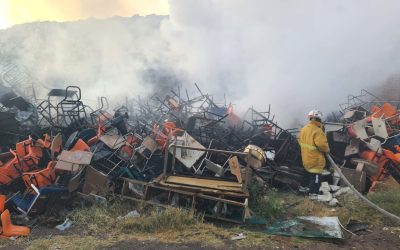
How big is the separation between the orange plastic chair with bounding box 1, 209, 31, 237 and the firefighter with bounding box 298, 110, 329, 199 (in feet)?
18.0

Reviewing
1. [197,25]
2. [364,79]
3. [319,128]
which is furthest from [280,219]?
[197,25]

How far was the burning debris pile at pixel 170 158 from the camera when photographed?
281 inches

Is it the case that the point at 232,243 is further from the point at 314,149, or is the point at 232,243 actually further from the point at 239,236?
the point at 314,149

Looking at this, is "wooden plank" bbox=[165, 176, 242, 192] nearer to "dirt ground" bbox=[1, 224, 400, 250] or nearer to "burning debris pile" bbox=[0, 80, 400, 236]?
"burning debris pile" bbox=[0, 80, 400, 236]

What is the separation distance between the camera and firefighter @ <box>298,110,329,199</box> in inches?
318

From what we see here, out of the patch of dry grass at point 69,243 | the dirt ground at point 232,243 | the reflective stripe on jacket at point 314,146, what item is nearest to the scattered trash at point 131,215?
the dirt ground at point 232,243

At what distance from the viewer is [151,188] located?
23.9 ft

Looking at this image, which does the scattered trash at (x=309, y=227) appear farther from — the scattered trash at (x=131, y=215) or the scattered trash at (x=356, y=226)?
the scattered trash at (x=131, y=215)

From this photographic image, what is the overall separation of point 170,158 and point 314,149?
3068 millimetres

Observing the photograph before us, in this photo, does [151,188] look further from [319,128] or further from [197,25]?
[197,25]

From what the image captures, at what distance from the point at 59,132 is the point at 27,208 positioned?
8.17 ft

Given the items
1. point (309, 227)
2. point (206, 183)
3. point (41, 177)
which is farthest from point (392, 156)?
point (41, 177)

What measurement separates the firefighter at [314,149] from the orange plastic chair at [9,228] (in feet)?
18.0

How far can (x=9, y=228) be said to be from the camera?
661 centimetres
